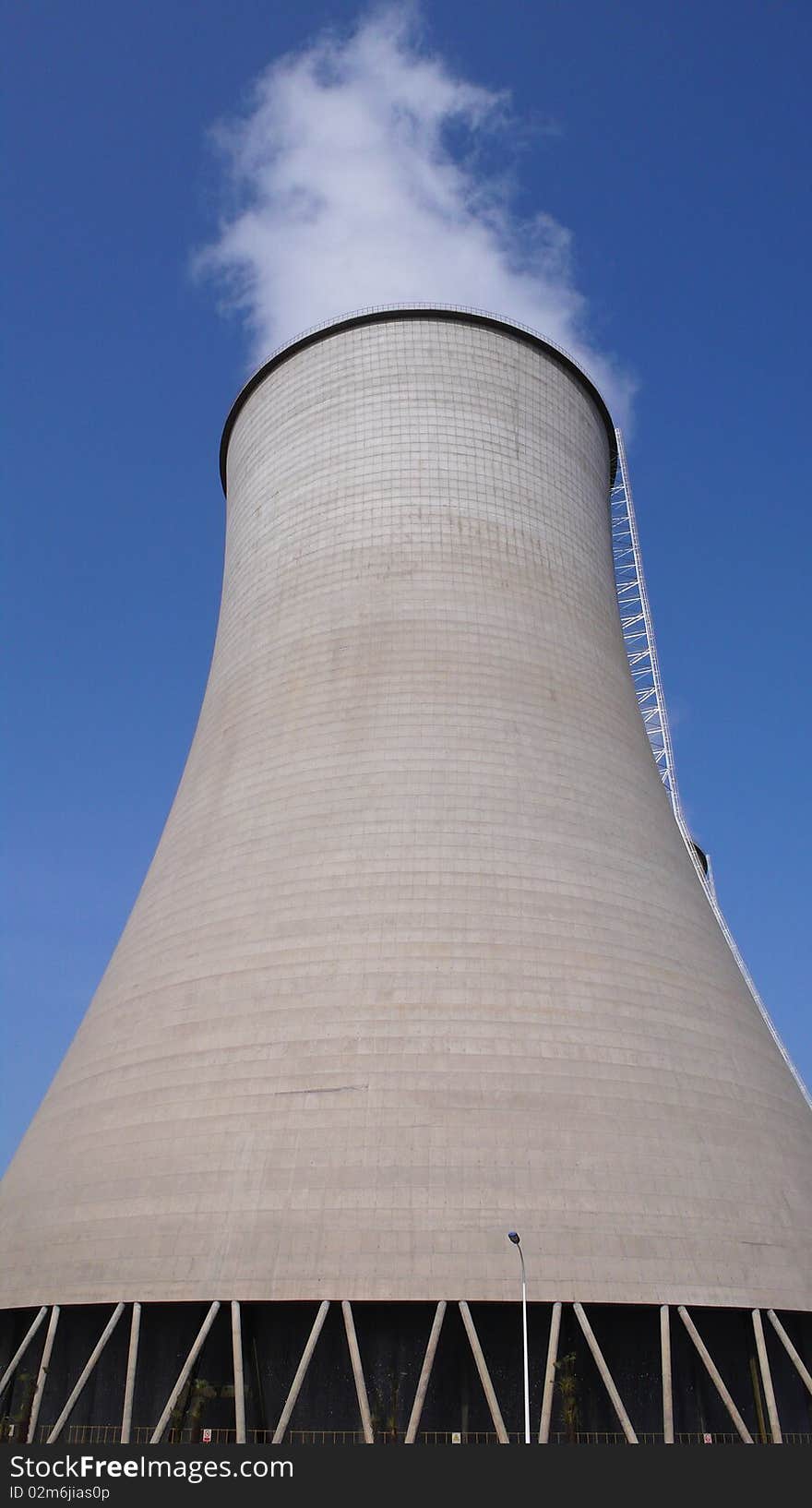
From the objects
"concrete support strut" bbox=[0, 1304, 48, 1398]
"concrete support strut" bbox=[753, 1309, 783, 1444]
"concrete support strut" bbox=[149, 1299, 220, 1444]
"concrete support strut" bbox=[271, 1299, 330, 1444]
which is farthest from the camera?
"concrete support strut" bbox=[0, 1304, 48, 1398]

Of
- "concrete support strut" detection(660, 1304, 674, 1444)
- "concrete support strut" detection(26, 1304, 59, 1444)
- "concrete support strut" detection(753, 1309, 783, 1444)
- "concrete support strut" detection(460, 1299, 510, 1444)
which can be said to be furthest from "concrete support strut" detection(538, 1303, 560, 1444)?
"concrete support strut" detection(26, 1304, 59, 1444)

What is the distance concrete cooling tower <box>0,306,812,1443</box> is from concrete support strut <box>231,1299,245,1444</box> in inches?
2.7

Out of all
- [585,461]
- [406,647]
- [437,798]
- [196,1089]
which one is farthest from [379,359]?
[196,1089]

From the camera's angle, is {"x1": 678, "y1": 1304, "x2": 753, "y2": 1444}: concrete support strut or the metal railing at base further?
the metal railing at base

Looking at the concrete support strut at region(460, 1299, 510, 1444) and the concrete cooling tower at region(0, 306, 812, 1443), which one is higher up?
the concrete cooling tower at region(0, 306, 812, 1443)

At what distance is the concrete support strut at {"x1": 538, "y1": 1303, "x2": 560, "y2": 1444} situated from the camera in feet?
35.5

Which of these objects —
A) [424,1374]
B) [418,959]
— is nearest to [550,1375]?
[424,1374]

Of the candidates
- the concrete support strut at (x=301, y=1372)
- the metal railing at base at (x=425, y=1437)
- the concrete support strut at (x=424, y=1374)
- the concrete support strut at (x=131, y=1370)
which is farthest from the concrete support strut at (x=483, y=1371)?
the concrete support strut at (x=131, y=1370)

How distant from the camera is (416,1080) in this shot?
1234cm

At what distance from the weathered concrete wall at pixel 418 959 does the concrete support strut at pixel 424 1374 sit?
31 cm

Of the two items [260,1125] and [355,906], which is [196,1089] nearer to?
[260,1125]

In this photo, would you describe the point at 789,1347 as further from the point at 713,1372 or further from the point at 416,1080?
the point at 416,1080

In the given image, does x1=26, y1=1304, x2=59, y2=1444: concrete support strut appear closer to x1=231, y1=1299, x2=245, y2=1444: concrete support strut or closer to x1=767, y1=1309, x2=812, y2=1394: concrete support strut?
x1=231, y1=1299, x2=245, y2=1444: concrete support strut

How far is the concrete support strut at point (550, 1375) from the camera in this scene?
10.8m
